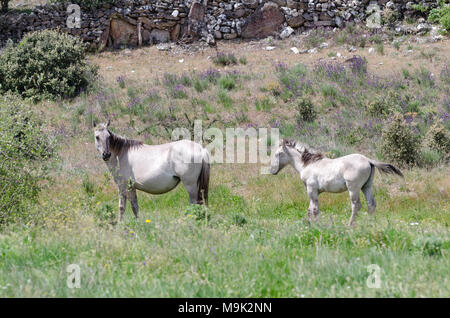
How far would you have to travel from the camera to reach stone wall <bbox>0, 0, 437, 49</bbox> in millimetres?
26609

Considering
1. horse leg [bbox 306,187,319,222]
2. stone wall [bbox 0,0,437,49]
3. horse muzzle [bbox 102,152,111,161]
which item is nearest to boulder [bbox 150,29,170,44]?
stone wall [bbox 0,0,437,49]

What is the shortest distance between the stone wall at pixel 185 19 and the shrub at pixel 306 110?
9.35m

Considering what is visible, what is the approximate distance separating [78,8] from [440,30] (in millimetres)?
19214

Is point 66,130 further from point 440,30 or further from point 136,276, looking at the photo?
point 440,30

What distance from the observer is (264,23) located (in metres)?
26.7

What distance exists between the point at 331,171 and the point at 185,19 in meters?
19.5

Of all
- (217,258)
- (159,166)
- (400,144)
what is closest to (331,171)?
(159,166)

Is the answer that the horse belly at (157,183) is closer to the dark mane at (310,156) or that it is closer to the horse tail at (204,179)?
the horse tail at (204,179)

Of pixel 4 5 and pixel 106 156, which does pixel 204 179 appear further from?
pixel 4 5

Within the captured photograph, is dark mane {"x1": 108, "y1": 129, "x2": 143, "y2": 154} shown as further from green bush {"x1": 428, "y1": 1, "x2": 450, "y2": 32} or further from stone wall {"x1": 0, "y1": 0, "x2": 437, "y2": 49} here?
green bush {"x1": 428, "y1": 1, "x2": 450, "y2": 32}

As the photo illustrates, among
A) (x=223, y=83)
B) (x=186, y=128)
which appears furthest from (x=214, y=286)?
(x=223, y=83)

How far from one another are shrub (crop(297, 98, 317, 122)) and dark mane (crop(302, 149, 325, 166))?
27.7 ft

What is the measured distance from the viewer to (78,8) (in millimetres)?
26688
